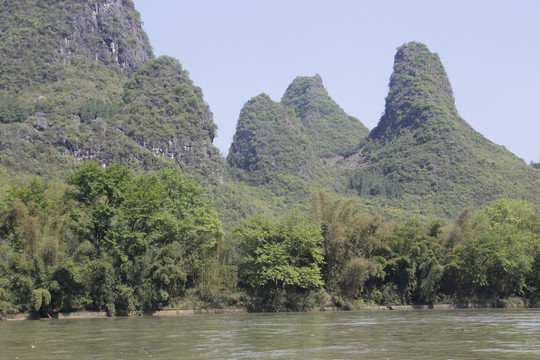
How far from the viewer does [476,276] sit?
57.8 metres

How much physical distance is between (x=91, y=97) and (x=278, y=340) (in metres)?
137

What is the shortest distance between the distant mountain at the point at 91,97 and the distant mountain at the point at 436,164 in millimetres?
48396

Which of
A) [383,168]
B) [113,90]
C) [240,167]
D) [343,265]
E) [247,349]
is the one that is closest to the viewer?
[247,349]

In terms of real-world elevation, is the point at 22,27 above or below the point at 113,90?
above

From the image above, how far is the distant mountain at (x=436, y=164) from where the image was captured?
151 m

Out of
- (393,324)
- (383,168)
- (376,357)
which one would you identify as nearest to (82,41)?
(383,168)

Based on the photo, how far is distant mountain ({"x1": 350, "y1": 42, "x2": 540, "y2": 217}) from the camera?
496ft

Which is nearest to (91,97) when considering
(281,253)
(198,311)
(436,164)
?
(436,164)

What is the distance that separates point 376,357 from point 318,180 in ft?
544

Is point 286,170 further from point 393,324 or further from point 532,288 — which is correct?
point 393,324

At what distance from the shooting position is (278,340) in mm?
28234

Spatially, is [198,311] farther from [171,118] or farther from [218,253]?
[171,118]

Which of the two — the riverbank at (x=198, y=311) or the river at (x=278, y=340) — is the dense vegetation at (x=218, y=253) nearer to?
the riverbank at (x=198, y=311)

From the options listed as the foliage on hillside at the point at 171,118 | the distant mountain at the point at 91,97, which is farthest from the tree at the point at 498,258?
the foliage on hillside at the point at 171,118
